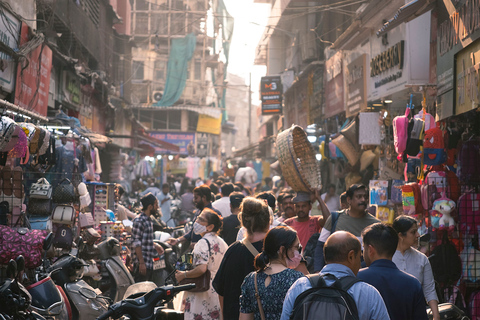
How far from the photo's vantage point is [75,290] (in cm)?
625

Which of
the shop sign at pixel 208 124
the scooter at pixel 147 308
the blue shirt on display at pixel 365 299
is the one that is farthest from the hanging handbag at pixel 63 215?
the shop sign at pixel 208 124

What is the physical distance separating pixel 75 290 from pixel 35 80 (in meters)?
6.88

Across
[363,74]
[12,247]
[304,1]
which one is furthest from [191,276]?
[304,1]

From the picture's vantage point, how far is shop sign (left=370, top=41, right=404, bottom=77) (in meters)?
9.98

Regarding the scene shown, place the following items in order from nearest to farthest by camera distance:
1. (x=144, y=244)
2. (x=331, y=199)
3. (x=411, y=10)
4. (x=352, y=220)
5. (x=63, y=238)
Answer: (x=352, y=220)
(x=63, y=238)
(x=144, y=244)
(x=411, y=10)
(x=331, y=199)

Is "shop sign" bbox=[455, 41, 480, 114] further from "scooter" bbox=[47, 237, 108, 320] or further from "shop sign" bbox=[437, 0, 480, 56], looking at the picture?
"scooter" bbox=[47, 237, 108, 320]

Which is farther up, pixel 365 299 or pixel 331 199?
pixel 331 199

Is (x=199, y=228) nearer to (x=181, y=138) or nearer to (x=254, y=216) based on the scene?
(x=254, y=216)

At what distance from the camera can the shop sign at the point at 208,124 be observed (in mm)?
50156

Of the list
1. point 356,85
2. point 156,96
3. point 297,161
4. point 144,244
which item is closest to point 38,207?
point 144,244

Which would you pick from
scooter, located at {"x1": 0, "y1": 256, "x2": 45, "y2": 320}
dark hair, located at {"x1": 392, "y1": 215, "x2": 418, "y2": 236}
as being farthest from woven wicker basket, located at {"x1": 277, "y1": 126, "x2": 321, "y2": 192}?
scooter, located at {"x1": 0, "y1": 256, "x2": 45, "y2": 320}

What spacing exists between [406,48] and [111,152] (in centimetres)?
1650

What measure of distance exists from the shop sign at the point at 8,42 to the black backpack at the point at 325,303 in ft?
26.8

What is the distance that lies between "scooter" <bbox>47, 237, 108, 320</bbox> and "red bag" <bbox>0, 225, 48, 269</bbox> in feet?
0.71
